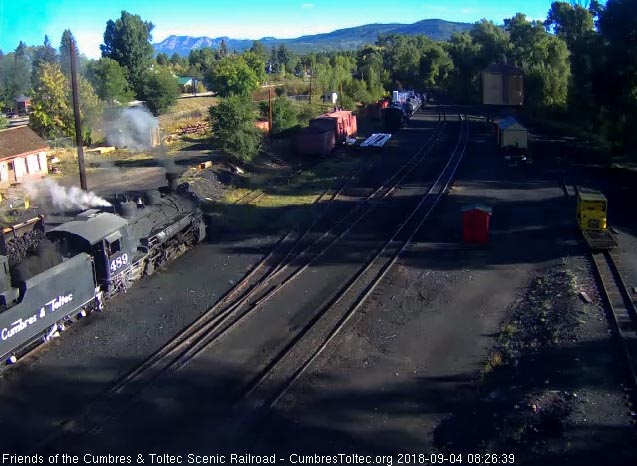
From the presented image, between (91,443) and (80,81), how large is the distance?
37.6 meters

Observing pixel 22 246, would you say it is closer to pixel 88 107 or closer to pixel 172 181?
pixel 172 181

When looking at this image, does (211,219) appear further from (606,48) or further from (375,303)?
(606,48)

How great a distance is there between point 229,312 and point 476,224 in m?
8.96

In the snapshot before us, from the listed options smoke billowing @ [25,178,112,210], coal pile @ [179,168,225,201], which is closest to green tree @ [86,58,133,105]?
coal pile @ [179,168,225,201]

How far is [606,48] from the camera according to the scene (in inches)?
1198

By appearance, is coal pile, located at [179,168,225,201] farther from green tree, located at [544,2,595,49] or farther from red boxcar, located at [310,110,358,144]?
green tree, located at [544,2,595,49]

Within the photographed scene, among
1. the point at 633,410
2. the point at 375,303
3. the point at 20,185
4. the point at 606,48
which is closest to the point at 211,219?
the point at 375,303

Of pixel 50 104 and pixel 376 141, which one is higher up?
pixel 50 104

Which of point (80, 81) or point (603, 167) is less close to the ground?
point (80, 81)

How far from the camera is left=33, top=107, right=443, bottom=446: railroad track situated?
9.56 metres

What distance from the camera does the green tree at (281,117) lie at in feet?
143

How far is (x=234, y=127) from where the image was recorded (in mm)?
31578

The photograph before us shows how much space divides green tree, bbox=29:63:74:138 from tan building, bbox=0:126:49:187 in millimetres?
7440
